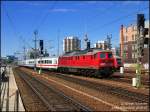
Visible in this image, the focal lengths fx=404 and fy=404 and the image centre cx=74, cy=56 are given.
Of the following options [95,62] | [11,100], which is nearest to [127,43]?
[95,62]

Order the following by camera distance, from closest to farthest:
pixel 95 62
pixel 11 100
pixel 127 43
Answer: pixel 11 100 → pixel 95 62 → pixel 127 43

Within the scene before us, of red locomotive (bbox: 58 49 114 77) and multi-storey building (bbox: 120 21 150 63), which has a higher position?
multi-storey building (bbox: 120 21 150 63)

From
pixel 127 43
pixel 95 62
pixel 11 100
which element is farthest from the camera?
pixel 127 43

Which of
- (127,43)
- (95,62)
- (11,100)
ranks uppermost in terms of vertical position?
(127,43)

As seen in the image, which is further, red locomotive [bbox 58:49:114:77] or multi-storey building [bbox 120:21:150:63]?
multi-storey building [bbox 120:21:150:63]

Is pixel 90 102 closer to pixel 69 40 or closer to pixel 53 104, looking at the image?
pixel 53 104

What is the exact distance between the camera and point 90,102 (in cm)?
2081

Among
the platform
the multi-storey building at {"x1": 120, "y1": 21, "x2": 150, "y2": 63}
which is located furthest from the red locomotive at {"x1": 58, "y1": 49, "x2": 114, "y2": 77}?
the multi-storey building at {"x1": 120, "y1": 21, "x2": 150, "y2": 63}

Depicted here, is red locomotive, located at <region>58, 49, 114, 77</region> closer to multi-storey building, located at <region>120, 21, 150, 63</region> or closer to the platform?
the platform

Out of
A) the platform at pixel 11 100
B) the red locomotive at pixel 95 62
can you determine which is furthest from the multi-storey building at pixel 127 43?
the platform at pixel 11 100

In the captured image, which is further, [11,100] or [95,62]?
[95,62]

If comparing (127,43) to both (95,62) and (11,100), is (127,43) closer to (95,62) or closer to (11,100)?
(95,62)

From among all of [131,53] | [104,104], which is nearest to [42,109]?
[104,104]

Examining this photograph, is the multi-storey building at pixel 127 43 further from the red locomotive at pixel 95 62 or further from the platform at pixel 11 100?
the platform at pixel 11 100
